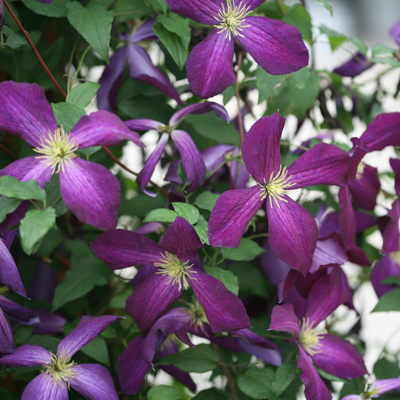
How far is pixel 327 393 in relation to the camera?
430mm

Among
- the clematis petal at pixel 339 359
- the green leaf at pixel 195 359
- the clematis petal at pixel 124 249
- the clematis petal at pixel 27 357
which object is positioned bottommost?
the green leaf at pixel 195 359

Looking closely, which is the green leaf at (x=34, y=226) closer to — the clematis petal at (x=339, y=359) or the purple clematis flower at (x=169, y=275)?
the purple clematis flower at (x=169, y=275)

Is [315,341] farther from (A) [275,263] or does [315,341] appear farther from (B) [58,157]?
(B) [58,157]

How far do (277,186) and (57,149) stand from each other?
0.20 m

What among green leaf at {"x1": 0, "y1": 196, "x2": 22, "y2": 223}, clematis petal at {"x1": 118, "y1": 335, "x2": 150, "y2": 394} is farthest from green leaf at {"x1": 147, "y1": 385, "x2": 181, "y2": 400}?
green leaf at {"x1": 0, "y1": 196, "x2": 22, "y2": 223}

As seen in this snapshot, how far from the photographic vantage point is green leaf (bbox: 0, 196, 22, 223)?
0.33m

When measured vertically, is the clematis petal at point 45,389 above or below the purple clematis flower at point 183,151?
below

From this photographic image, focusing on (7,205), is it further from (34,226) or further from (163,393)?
(163,393)

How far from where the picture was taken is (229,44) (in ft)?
1.37

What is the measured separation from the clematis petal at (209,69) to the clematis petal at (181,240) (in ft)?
0.40

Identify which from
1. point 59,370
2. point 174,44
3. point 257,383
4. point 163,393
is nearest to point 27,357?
point 59,370

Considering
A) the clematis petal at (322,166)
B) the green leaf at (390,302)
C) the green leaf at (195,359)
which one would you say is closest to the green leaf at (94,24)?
the clematis petal at (322,166)

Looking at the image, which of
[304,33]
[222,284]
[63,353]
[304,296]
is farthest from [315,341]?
[304,33]

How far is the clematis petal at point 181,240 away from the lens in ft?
1.18
